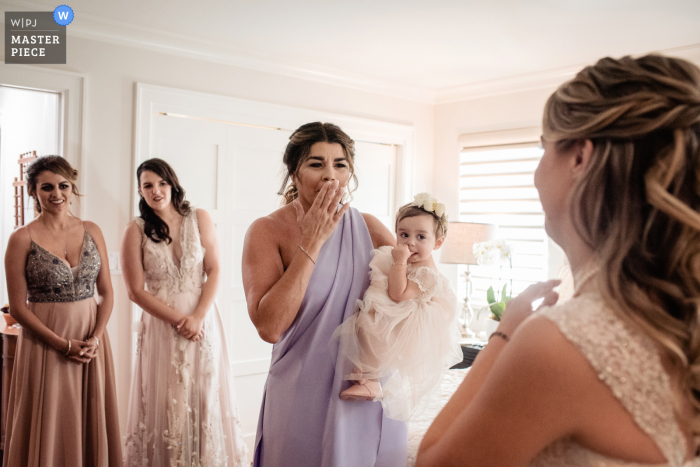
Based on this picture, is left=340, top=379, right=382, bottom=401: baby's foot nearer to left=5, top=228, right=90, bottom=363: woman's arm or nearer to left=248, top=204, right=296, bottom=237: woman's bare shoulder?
left=248, top=204, right=296, bottom=237: woman's bare shoulder

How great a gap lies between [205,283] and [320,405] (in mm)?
1699

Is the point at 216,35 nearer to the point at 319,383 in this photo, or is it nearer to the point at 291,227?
the point at 291,227

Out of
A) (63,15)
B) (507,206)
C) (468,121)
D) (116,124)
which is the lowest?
(507,206)

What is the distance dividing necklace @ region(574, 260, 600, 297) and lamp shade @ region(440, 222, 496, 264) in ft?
11.0

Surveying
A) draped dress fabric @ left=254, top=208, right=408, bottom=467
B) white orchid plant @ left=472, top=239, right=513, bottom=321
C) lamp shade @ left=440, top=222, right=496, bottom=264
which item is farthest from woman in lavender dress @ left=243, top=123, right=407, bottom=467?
lamp shade @ left=440, top=222, right=496, bottom=264

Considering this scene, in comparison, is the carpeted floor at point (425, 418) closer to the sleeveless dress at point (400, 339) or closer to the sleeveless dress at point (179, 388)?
the sleeveless dress at point (400, 339)

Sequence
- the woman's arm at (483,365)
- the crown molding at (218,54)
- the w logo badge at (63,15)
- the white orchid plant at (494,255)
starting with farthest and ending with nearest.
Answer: the white orchid plant at (494,255)
the crown molding at (218,54)
the w logo badge at (63,15)
the woman's arm at (483,365)

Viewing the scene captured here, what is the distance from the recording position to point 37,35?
2988mm

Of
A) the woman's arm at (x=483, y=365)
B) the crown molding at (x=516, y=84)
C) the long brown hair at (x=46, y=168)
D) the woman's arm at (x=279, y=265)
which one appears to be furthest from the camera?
the crown molding at (x=516, y=84)

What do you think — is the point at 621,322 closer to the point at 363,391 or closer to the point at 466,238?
the point at 363,391

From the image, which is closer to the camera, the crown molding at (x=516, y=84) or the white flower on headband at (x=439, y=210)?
the white flower on headband at (x=439, y=210)

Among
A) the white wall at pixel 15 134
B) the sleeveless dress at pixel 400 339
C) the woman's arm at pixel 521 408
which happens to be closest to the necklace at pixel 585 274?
the woman's arm at pixel 521 408

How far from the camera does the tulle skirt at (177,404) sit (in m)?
2.80

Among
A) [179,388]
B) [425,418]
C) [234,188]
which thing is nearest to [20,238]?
[179,388]
